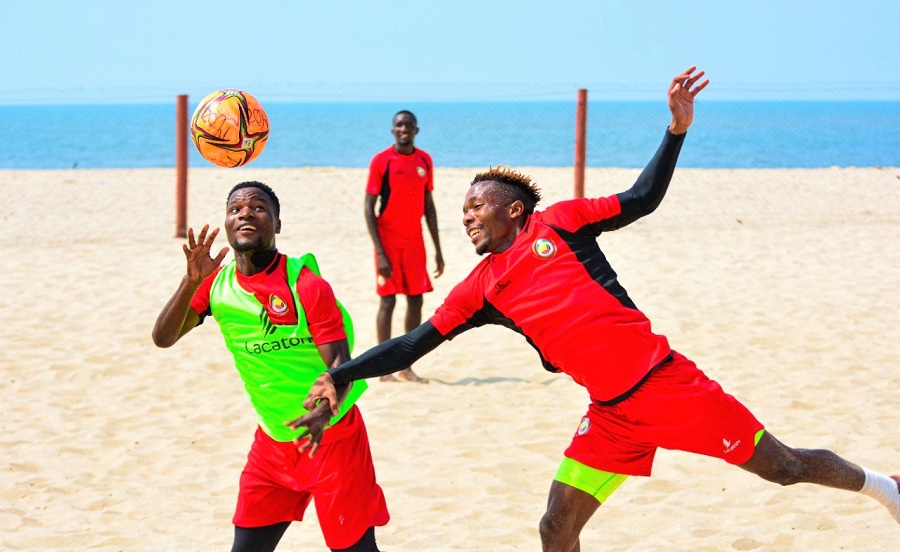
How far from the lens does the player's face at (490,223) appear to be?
3.97 m

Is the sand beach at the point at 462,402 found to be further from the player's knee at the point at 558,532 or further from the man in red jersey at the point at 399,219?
the player's knee at the point at 558,532

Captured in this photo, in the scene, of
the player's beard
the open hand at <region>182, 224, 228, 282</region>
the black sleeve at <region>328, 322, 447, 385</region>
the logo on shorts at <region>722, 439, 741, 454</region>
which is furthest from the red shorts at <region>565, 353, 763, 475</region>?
the open hand at <region>182, 224, 228, 282</region>

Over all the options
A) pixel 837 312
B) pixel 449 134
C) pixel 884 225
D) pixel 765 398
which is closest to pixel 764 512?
pixel 765 398

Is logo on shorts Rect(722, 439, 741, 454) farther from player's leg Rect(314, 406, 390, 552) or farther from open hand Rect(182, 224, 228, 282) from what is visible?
open hand Rect(182, 224, 228, 282)

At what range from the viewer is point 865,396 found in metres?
7.23

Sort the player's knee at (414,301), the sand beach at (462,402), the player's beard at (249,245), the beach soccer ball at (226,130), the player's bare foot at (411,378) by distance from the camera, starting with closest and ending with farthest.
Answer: the player's beard at (249,245)
the beach soccer ball at (226,130)
the sand beach at (462,402)
the player's bare foot at (411,378)
the player's knee at (414,301)

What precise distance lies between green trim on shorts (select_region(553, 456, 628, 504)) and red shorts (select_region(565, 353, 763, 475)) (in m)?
0.03

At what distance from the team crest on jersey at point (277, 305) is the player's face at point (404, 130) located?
4.23 m

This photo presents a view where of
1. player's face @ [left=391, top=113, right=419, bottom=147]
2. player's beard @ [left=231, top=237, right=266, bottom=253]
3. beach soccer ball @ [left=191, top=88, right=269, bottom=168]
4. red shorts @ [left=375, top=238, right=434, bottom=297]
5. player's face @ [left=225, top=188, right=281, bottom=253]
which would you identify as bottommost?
red shorts @ [left=375, top=238, right=434, bottom=297]

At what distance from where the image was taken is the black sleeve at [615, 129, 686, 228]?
13.0 feet

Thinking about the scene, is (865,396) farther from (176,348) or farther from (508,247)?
(176,348)

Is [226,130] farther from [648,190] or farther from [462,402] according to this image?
[462,402]

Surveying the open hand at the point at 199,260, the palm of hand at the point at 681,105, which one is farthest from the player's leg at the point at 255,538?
the palm of hand at the point at 681,105

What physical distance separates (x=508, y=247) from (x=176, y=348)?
5.40 m
